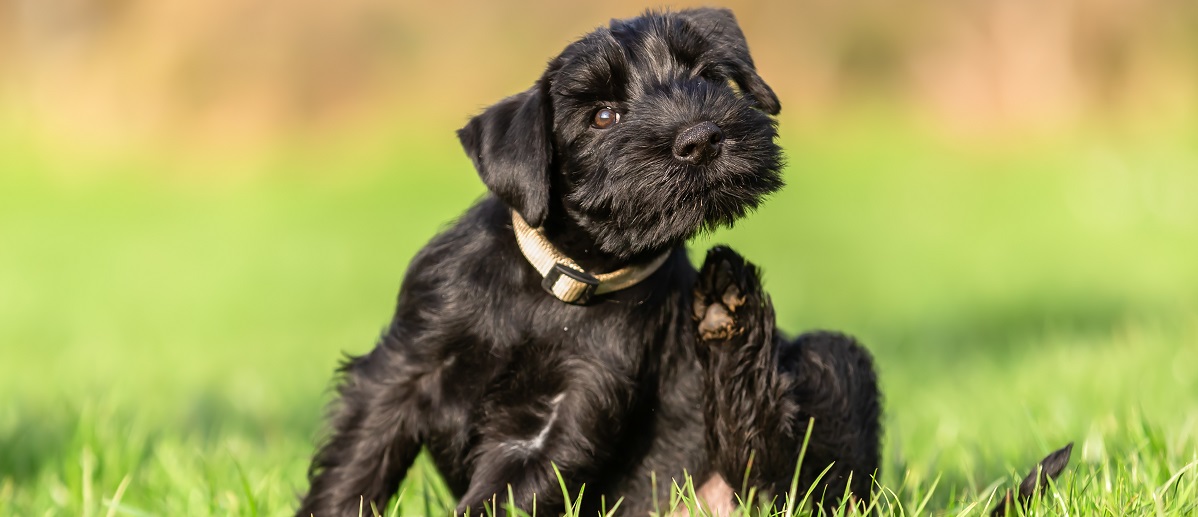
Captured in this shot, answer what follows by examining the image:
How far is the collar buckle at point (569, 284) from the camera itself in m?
3.36

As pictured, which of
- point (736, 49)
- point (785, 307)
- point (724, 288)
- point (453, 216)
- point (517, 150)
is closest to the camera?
point (517, 150)

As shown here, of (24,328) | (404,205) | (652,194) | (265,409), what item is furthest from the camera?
(404,205)

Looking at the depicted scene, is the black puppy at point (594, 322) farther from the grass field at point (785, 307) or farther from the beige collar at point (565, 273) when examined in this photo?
the grass field at point (785, 307)

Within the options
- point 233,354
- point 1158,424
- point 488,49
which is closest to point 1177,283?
point 1158,424

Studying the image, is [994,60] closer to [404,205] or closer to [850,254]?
[850,254]

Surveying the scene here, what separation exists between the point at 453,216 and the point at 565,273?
8007 mm

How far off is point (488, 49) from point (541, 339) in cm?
1607

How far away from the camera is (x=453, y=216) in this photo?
443 inches

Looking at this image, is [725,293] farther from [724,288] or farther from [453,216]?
[453,216]

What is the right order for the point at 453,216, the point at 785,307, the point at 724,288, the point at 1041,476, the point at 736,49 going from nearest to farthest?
the point at 1041,476
the point at 724,288
the point at 736,49
the point at 785,307
the point at 453,216

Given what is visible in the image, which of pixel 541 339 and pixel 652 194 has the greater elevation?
pixel 652 194

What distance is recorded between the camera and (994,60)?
55.5ft

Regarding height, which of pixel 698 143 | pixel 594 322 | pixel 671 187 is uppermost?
pixel 698 143

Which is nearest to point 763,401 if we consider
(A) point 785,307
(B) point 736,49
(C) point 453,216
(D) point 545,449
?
(D) point 545,449
